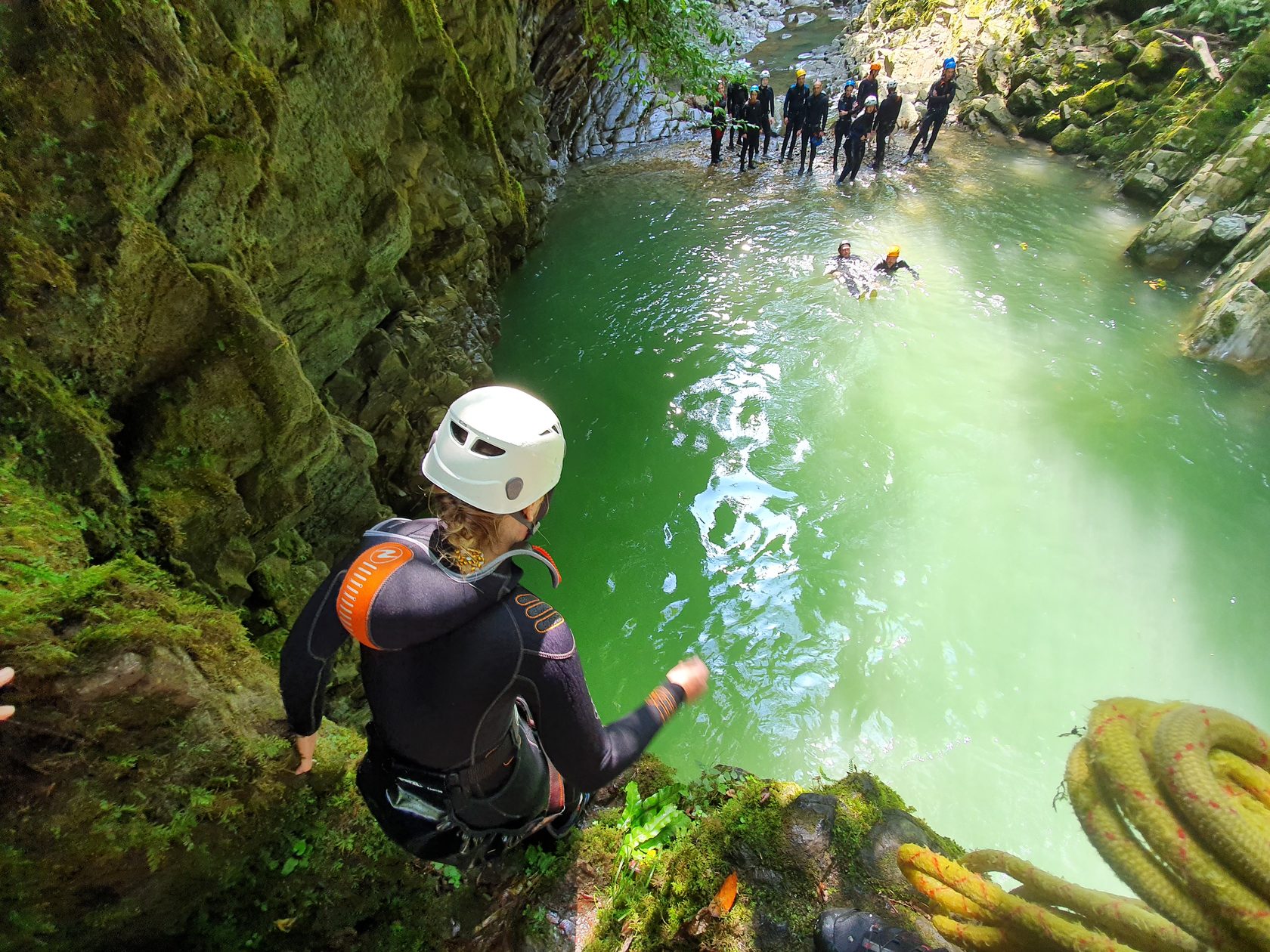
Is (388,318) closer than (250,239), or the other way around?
(250,239)

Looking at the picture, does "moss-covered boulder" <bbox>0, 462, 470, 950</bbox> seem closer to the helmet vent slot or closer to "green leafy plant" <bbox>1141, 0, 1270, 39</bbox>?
the helmet vent slot

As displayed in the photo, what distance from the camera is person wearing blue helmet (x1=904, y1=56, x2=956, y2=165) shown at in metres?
12.7

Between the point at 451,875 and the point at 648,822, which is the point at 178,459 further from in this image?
the point at 648,822

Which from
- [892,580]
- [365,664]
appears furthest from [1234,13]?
[365,664]

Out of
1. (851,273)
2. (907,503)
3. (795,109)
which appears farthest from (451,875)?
(795,109)

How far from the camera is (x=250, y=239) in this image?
339 cm

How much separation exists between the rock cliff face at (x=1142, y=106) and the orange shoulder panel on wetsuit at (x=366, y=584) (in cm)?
1060

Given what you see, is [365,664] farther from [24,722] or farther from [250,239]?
[250,239]

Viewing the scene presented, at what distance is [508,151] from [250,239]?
6977mm

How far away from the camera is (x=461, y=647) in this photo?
137cm

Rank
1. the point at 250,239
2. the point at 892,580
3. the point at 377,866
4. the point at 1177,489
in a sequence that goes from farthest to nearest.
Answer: the point at 1177,489
the point at 892,580
the point at 250,239
the point at 377,866

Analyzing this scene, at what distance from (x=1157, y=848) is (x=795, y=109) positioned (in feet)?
47.3

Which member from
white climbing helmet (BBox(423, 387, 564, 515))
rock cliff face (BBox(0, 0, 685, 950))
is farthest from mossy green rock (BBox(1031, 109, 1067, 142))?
white climbing helmet (BBox(423, 387, 564, 515))

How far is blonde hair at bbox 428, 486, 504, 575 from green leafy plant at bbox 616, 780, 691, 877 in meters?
1.85
